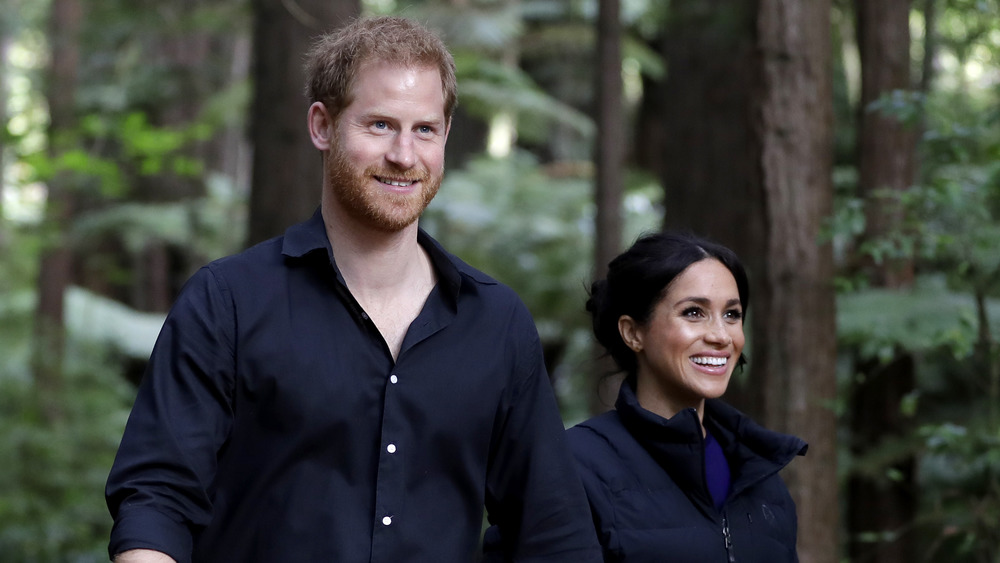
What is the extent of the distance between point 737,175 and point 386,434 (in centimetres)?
517

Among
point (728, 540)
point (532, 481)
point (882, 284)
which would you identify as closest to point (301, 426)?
point (532, 481)

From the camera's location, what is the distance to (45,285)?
51.1 ft

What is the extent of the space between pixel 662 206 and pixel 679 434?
190 inches

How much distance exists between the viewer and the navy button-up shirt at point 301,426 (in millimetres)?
2414

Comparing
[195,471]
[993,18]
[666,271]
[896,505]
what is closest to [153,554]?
[195,471]

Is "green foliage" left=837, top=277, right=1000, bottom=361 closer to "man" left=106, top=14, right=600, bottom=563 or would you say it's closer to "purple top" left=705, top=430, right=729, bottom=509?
"purple top" left=705, top=430, right=729, bottom=509

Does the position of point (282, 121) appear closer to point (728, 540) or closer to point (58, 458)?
point (728, 540)

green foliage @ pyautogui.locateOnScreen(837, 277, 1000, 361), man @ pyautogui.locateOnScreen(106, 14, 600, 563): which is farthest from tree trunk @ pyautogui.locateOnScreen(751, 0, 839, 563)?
man @ pyautogui.locateOnScreen(106, 14, 600, 563)

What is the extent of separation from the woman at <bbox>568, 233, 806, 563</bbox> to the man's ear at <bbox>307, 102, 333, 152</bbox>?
1.22 m

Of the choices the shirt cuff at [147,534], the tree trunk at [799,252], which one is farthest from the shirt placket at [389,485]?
the tree trunk at [799,252]

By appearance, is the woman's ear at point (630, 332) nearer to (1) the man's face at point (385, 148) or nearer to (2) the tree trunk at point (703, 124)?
(1) the man's face at point (385, 148)

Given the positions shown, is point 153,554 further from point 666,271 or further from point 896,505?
point 896,505

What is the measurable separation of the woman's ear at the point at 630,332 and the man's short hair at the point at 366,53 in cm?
114

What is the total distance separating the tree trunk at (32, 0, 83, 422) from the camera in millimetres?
12625
